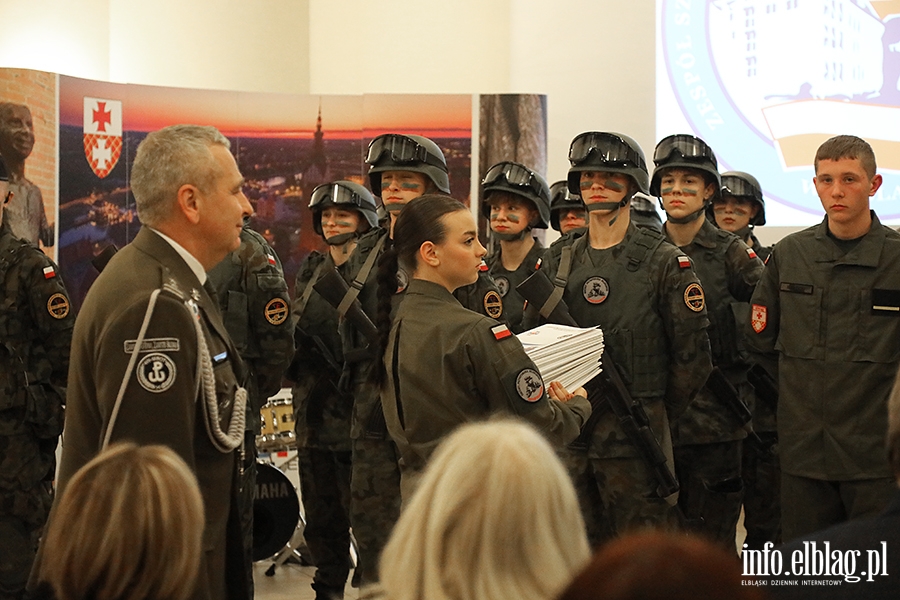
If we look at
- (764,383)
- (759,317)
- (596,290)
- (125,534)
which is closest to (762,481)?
(764,383)

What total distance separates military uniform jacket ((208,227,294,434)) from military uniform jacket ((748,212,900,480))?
80.6 inches

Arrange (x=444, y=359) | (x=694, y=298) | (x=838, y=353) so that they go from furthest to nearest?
(x=694, y=298) → (x=838, y=353) → (x=444, y=359)

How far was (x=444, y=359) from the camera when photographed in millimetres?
2691

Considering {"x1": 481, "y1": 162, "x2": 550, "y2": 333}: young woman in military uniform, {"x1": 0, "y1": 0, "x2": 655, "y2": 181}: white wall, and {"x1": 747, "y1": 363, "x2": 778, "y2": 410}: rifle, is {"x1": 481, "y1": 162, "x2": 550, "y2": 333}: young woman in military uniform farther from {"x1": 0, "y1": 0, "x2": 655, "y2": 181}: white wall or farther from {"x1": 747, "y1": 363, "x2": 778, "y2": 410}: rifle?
{"x1": 0, "y1": 0, "x2": 655, "y2": 181}: white wall

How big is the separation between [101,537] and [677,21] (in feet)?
22.4

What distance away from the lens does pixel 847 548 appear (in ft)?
4.74

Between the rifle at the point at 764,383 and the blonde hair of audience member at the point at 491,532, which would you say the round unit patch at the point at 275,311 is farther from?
the blonde hair of audience member at the point at 491,532

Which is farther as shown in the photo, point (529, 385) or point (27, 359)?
point (27, 359)

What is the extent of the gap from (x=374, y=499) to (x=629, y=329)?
47.9 inches

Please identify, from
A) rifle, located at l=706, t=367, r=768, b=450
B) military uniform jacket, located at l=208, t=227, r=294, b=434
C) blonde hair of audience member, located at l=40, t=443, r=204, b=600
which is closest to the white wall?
rifle, located at l=706, t=367, r=768, b=450

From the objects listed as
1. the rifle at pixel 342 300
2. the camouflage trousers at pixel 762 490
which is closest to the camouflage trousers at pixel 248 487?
the rifle at pixel 342 300

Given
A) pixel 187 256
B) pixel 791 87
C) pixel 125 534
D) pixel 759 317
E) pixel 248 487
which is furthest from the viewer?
pixel 791 87

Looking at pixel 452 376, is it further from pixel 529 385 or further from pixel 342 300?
pixel 342 300

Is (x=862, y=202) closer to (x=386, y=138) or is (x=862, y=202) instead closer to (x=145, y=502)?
(x=386, y=138)
